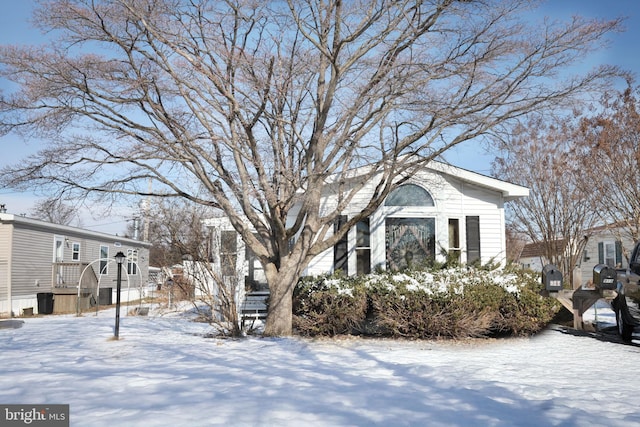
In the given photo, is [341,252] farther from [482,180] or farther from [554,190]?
[554,190]

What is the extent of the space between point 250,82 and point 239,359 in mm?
5147

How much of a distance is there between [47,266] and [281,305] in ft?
48.9

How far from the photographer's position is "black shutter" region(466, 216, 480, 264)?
12094 mm

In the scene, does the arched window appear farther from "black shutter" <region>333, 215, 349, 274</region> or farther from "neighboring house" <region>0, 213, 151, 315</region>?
"neighboring house" <region>0, 213, 151, 315</region>

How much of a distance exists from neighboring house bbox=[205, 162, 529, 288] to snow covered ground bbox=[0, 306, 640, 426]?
9.90 feet

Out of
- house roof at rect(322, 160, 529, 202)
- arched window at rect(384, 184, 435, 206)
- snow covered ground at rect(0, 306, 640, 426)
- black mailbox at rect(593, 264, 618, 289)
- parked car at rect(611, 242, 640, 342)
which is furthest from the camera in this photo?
arched window at rect(384, 184, 435, 206)

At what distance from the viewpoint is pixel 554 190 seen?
19.1 m

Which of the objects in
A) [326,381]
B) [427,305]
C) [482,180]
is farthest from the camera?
[482,180]

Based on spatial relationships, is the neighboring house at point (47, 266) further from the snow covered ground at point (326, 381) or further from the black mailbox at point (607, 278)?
the black mailbox at point (607, 278)

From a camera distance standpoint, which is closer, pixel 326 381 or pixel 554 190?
pixel 326 381

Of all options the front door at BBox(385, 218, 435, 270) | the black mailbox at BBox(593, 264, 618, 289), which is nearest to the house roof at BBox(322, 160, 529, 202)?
the front door at BBox(385, 218, 435, 270)

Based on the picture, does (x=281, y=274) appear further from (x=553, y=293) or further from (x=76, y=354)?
(x=553, y=293)

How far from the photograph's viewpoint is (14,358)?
24.1 feet

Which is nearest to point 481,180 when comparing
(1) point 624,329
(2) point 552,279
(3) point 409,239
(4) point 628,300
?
(3) point 409,239
